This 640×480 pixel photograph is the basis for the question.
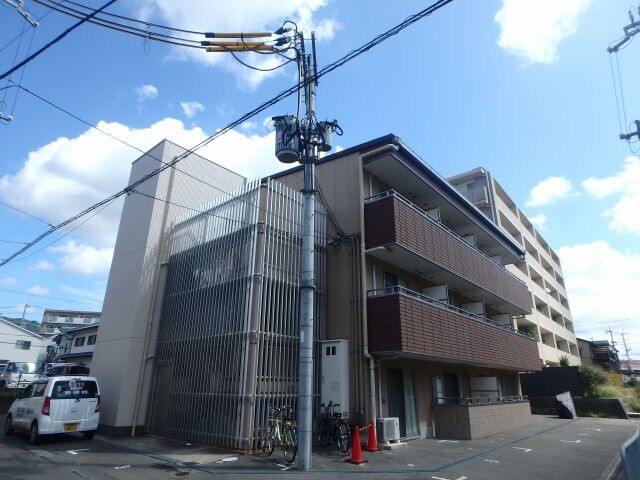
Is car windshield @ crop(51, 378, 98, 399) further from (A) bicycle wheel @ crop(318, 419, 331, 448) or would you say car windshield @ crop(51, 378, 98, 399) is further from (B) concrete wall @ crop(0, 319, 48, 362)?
(B) concrete wall @ crop(0, 319, 48, 362)

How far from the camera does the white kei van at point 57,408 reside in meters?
9.87

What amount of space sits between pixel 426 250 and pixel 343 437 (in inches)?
250

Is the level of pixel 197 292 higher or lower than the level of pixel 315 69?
lower

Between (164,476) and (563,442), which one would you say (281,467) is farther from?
(563,442)

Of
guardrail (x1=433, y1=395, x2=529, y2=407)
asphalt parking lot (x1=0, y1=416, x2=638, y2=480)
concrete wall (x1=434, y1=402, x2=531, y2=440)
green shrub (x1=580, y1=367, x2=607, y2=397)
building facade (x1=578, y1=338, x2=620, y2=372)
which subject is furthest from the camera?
building facade (x1=578, y1=338, x2=620, y2=372)

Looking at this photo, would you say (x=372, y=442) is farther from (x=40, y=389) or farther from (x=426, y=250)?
(x=40, y=389)

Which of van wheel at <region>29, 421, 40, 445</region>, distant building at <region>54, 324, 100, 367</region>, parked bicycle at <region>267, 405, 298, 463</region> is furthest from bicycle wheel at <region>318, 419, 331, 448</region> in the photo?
distant building at <region>54, 324, 100, 367</region>

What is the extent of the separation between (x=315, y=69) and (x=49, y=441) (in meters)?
11.8

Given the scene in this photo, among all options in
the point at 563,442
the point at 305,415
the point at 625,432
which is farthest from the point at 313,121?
the point at 625,432

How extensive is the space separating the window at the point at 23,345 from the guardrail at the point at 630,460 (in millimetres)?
47671

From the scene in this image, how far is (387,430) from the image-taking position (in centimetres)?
1011

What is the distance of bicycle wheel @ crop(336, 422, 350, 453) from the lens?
9.36m

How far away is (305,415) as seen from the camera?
762 cm

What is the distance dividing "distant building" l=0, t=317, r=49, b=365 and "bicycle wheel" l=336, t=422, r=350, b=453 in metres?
40.2
